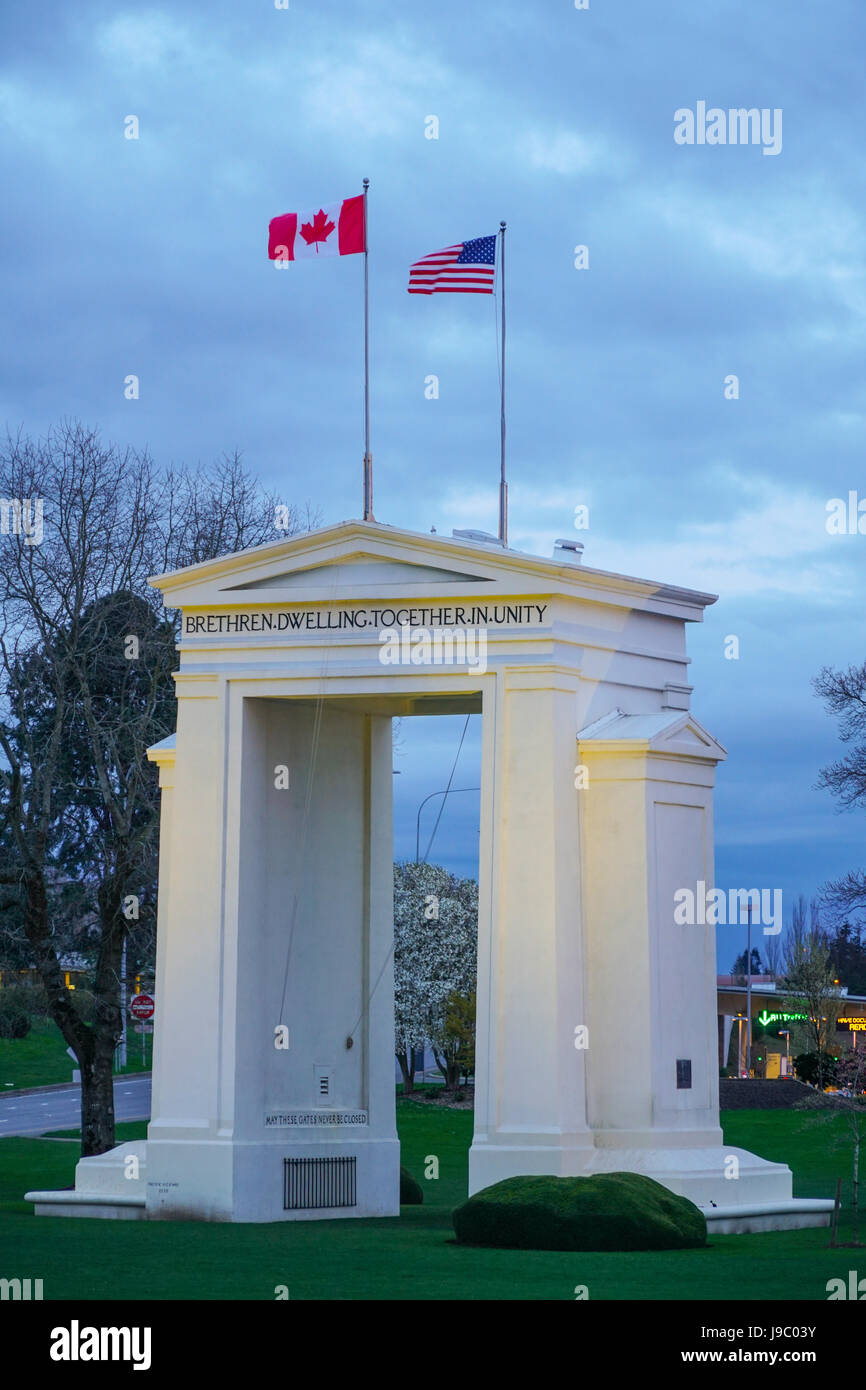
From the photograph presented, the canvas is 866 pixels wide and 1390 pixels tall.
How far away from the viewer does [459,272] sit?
99.5ft

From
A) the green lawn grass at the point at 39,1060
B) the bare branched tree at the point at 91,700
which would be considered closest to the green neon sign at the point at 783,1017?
the green lawn grass at the point at 39,1060

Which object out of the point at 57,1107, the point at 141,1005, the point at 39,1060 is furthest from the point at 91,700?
the point at 39,1060

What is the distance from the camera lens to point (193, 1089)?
2856cm

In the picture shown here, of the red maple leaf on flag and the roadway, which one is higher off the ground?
the red maple leaf on flag

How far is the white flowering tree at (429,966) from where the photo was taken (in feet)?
233

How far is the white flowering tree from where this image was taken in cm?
7112

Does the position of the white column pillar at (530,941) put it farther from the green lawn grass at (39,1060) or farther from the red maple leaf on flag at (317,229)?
the green lawn grass at (39,1060)

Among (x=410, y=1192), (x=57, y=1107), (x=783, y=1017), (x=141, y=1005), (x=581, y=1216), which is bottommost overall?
(x=57, y=1107)

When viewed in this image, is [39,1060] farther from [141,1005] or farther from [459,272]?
[459,272]

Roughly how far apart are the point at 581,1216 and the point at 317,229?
15.2 metres

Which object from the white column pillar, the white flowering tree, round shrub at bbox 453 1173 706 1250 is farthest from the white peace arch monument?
the white flowering tree

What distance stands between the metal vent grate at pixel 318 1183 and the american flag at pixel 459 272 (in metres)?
12.7

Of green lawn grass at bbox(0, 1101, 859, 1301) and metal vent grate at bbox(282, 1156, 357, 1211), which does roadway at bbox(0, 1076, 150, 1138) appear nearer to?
metal vent grate at bbox(282, 1156, 357, 1211)

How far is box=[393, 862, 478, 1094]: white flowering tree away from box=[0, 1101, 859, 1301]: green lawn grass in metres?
39.6
